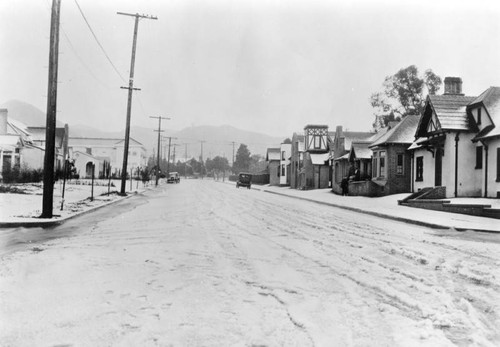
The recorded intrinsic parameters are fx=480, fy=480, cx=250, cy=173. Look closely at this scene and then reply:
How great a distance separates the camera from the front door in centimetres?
2677

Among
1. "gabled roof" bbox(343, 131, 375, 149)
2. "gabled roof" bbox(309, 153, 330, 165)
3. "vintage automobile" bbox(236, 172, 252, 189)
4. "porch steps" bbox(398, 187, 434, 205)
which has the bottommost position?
"porch steps" bbox(398, 187, 434, 205)

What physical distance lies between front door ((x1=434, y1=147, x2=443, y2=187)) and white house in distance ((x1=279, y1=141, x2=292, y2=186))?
127 ft

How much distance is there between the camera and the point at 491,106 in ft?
79.9

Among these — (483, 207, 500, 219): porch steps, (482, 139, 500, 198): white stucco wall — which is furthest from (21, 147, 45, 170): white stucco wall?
(483, 207, 500, 219): porch steps

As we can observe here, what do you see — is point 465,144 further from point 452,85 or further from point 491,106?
point 452,85

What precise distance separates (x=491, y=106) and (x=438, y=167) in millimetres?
4458

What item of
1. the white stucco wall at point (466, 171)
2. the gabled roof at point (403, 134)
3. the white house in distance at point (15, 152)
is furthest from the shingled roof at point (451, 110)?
the white house in distance at point (15, 152)

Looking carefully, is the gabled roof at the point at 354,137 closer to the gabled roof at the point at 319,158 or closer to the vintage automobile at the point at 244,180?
the gabled roof at the point at 319,158

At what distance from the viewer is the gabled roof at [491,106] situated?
901 inches

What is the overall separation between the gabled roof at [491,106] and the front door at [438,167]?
9.64 ft


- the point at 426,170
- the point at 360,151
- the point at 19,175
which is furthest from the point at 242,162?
the point at 426,170

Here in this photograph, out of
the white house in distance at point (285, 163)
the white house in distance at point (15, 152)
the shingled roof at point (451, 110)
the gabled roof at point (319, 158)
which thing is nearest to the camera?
the shingled roof at point (451, 110)

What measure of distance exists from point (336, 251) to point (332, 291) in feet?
10.4

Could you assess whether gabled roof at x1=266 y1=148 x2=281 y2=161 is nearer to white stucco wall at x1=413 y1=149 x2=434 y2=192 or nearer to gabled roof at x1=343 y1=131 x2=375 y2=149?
gabled roof at x1=343 y1=131 x2=375 y2=149
